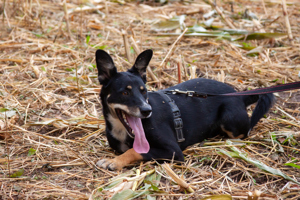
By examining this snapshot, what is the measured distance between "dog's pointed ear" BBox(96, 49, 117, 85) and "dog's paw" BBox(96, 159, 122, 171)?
90 cm

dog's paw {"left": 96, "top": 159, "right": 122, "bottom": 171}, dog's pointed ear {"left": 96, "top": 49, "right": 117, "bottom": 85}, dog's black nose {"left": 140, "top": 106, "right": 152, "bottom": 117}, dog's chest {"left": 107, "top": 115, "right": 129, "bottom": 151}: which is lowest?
dog's paw {"left": 96, "top": 159, "right": 122, "bottom": 171}

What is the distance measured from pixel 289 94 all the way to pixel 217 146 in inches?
92.0

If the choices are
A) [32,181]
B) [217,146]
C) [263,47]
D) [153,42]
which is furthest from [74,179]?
[263,47]

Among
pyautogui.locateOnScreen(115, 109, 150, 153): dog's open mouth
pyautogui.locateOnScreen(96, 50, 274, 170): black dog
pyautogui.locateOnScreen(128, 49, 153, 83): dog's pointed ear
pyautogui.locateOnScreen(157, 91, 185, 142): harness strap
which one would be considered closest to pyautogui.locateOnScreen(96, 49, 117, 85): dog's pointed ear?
pyautogui.locateOnScreen(96, 50, 274, 170): black dog

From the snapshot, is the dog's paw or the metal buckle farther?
the metal buckle

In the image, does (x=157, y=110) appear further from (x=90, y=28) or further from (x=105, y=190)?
(x=90, y=28)

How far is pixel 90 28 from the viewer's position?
8.30m

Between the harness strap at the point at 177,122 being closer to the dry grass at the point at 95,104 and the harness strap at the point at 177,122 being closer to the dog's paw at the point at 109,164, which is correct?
the dry grass at the point at 95,104

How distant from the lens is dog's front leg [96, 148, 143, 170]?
3.48 m

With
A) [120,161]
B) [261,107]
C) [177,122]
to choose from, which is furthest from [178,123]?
[261,107]

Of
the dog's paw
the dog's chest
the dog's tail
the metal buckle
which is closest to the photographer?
the dog's paw

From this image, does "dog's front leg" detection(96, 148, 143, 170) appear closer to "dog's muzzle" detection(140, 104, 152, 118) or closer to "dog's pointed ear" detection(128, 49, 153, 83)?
"dog's muzzle" detection(140, 104, 152, 118)

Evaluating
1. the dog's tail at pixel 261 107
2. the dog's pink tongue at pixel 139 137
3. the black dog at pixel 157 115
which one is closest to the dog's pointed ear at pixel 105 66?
the black dog at pixel 157 115

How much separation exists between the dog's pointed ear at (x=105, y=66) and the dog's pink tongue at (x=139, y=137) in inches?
23.1
